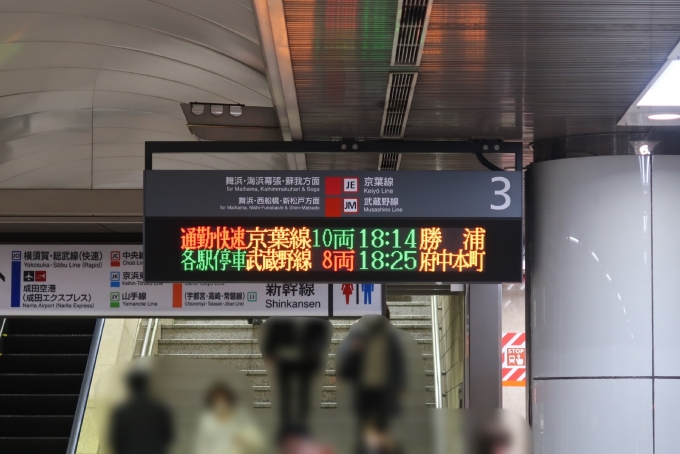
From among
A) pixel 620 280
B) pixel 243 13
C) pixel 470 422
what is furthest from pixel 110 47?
pixel 470 422

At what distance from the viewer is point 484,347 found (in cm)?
1142

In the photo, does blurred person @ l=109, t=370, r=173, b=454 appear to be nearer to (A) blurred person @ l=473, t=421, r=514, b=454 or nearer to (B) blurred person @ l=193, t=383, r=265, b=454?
(B) blurred person @ l=193, t=383, r=265, b=454

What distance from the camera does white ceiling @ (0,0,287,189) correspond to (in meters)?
6.09

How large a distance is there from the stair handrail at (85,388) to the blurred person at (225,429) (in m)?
8.94

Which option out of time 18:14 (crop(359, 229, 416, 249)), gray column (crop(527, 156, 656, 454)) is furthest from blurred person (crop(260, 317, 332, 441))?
gray column (crop(527, 156, 656, 454))

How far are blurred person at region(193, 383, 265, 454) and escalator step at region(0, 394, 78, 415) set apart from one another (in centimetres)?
983

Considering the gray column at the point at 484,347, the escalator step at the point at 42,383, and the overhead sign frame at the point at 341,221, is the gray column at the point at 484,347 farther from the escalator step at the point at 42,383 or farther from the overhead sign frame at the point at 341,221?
the overhead sign frame at the point at 341,221

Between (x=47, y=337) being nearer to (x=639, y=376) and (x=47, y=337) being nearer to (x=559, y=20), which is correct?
(x=639, y=376)

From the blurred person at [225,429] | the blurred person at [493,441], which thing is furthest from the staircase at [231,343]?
the blurred person at [493,441]

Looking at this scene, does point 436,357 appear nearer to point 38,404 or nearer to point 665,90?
point 38,404

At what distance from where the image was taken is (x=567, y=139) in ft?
21.5

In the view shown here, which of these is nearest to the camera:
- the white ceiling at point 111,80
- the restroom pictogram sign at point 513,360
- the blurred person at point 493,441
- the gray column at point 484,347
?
the blurred person at point 493,441

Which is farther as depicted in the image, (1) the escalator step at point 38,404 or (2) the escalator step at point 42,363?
(2) the escalator step at point 42,363

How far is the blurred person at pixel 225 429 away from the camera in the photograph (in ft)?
9.43
